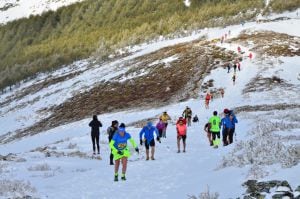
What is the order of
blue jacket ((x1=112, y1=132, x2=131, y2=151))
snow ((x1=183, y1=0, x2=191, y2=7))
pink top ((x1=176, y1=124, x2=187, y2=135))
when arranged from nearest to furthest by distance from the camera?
blue jacket ((x1=112, y1=132, x2=131, y2=151)) < pink top ((x1=176, y1=124, x2=187, y2=135)) < snow ((x1=183, y1=0, x2=191, y2=7))

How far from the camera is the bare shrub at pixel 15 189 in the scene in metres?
14.7

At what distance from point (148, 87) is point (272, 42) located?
22643 mm

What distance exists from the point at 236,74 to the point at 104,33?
90.1 m

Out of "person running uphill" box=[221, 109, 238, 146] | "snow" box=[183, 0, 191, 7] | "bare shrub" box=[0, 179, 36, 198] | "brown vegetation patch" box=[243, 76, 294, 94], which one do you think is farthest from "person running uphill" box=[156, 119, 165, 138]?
"snow" box=[183, 0, 191, 7]

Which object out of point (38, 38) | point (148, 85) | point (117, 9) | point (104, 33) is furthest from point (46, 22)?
point (148, 85)

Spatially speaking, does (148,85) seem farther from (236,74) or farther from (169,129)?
(169,129)

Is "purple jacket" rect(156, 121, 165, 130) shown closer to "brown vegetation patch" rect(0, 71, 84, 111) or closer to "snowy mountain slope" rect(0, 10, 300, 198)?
"snowy mountain slope" rect(0, 10, 300, 198)

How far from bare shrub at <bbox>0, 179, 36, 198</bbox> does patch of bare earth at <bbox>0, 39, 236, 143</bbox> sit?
42846 millimetres

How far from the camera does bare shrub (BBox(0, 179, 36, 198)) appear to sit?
14.7 m

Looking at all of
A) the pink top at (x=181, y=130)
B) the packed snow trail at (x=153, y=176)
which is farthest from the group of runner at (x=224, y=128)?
the pink top at (x=181, y=130)

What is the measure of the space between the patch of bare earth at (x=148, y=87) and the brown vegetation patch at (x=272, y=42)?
481 centimetres

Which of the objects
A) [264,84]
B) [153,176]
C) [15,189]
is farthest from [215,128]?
[264,84]

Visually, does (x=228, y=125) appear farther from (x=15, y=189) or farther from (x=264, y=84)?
(x=264, y=84)

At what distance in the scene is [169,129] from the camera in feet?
120
